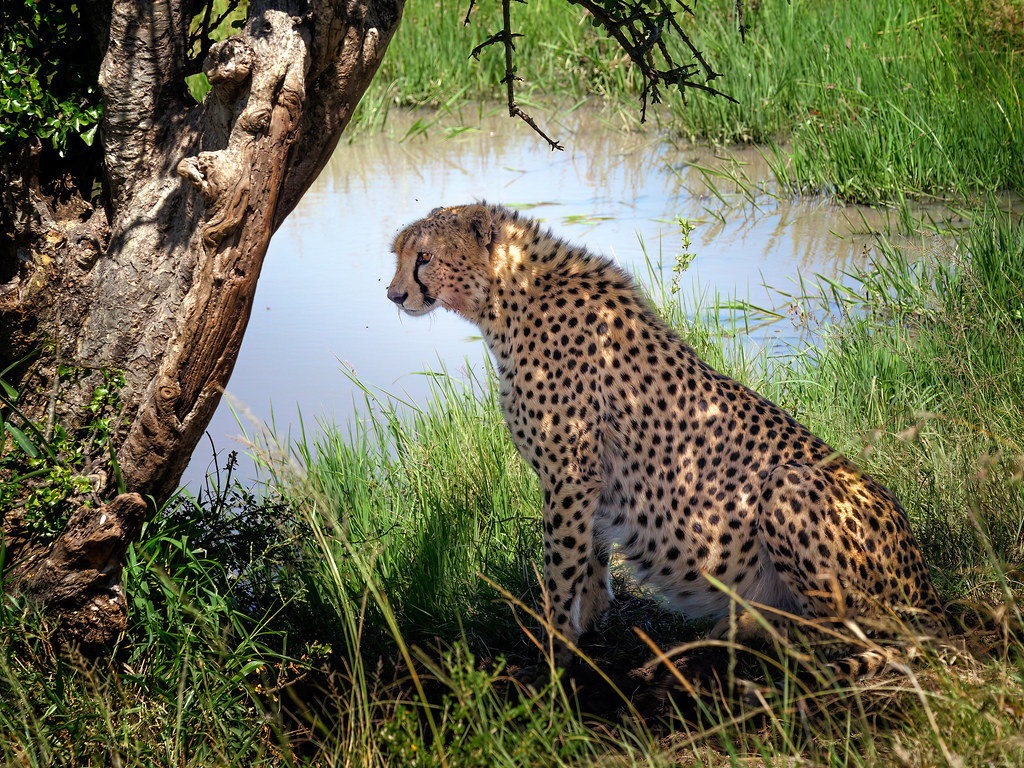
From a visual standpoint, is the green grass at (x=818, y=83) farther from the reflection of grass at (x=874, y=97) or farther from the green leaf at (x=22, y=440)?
the green leaf at (x=22, y=440)

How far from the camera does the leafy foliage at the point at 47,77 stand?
3.07 meters

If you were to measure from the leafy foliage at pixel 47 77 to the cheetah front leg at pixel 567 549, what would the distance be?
1778 millimetres

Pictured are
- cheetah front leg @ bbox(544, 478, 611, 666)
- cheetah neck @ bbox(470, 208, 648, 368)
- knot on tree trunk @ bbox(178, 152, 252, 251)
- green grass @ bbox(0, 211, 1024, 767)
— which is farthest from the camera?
cheetah neck @ bbox(470, 208, 648, 368)

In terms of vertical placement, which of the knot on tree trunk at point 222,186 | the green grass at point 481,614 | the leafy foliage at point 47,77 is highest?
the leafy foliage at point 47,77

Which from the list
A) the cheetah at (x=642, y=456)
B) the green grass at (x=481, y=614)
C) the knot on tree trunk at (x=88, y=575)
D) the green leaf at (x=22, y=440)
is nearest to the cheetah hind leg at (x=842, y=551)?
the cheetah at (x=642, y=456)

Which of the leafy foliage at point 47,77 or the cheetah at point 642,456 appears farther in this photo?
the leafy foliage at point 47,77

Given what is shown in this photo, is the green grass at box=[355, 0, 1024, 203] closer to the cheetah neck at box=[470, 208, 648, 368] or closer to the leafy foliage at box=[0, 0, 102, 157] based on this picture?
the cheetah neck at box=[470, 208, 648, 368]

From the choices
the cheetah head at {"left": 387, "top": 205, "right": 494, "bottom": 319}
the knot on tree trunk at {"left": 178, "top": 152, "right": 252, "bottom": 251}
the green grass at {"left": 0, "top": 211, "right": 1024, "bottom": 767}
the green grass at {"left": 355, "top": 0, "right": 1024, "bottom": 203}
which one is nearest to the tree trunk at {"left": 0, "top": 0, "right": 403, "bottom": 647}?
the knot on tree trunk at {"left": 178, "top": 152, "right": 252, "bottom": 251}

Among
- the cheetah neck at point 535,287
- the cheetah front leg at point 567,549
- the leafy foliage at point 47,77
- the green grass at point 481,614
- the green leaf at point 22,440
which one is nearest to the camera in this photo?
the green grass at point 481,614

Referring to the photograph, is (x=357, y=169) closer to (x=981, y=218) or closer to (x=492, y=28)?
(x=492, y=28)

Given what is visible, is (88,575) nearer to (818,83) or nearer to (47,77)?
(47,77)

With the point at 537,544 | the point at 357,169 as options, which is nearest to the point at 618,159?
the point at 357,169

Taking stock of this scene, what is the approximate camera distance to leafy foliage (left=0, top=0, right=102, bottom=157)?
307 centimetres

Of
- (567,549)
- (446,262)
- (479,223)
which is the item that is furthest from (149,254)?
(567,549)
